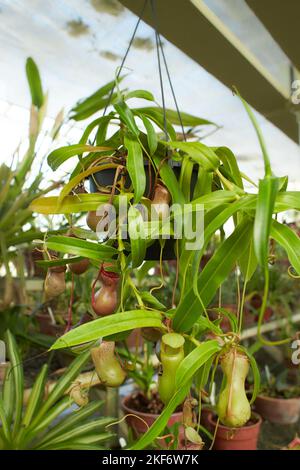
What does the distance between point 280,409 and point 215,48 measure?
1447mm

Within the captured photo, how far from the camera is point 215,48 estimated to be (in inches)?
52.9

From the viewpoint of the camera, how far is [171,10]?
1102 millimetres

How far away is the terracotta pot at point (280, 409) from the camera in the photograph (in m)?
1.69

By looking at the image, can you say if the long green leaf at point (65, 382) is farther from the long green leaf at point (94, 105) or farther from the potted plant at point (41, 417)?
the long green leaf at point (94, 105)

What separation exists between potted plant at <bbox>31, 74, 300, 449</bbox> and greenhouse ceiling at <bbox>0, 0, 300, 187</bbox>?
722mm

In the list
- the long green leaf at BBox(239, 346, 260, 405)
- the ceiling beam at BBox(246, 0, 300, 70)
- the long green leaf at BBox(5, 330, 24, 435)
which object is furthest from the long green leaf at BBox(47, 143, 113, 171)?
the ceiling beam at BBox(246, 0, 300, 70)

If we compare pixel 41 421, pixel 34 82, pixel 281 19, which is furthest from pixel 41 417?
pixel 281 19

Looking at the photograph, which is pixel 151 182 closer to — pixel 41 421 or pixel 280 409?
pixel 41 421

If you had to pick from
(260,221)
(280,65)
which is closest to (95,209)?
(260,221)

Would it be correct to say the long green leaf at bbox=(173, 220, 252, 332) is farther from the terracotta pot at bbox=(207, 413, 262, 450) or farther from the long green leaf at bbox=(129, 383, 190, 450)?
the terracotta pot at bbox=(207, 413, 262, 450)

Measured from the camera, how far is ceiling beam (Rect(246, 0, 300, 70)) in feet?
3.88
